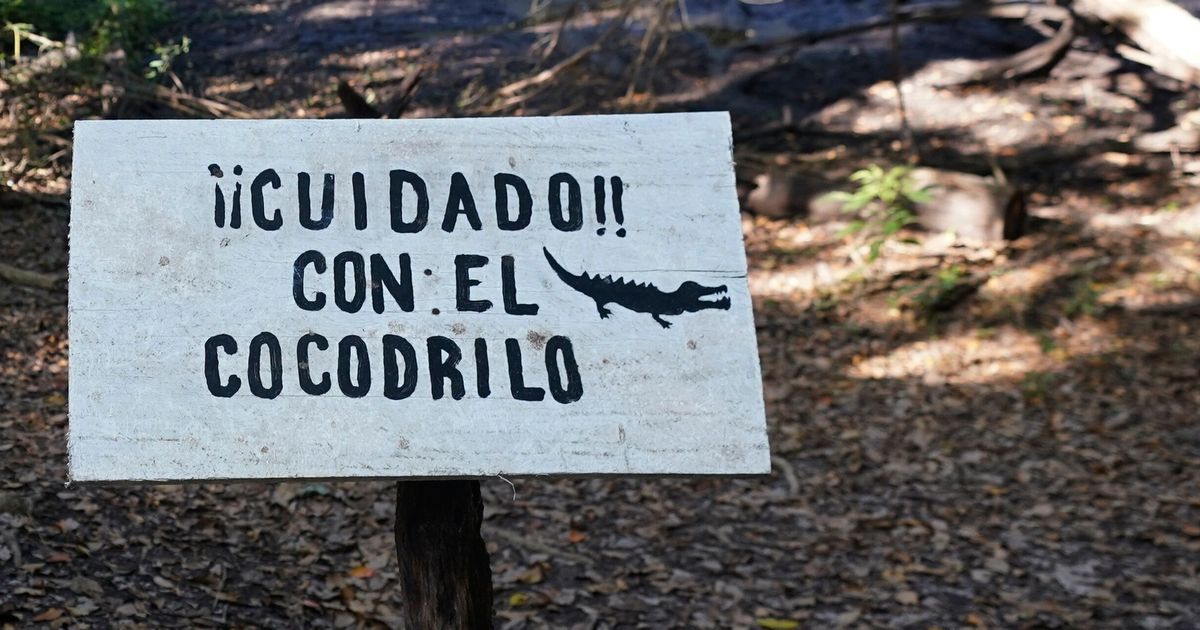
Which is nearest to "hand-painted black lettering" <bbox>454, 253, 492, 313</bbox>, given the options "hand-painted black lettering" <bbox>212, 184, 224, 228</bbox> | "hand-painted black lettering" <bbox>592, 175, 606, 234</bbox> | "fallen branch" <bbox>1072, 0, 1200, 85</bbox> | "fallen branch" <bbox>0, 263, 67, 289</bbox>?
"hand-painted black lettering" <bbox>592, 175, 606, 234</bbox>

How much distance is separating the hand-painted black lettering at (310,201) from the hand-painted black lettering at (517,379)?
1.45ft

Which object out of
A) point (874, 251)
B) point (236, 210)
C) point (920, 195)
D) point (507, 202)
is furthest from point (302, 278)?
point (920, 195)

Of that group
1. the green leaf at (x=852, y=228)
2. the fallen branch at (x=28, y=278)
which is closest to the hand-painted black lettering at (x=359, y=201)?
the fallen branch at (x=28, y=278)

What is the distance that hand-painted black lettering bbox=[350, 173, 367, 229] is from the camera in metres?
2.17

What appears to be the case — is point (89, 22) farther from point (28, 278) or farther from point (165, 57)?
point (28, 278)

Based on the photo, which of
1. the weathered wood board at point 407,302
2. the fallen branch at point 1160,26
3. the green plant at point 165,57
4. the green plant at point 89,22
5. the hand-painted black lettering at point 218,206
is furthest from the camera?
the green plant at point 165,57

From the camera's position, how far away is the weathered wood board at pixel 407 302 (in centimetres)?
203

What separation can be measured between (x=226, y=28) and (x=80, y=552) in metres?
6.68

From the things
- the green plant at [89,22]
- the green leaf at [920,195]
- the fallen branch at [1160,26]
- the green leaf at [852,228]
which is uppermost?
the green plant at [89,22]

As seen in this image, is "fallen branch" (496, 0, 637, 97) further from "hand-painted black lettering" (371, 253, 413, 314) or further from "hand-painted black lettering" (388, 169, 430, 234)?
"hand-painted black lettering" (371, 253, 413, 314)

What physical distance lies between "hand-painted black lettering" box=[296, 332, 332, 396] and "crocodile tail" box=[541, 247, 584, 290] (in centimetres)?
46

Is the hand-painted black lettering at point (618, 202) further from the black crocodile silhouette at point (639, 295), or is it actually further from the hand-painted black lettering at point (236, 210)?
the hand-painted black lettering at point (236, 210)

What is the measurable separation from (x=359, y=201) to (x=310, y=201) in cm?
10

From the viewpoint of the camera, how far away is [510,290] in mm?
2143
